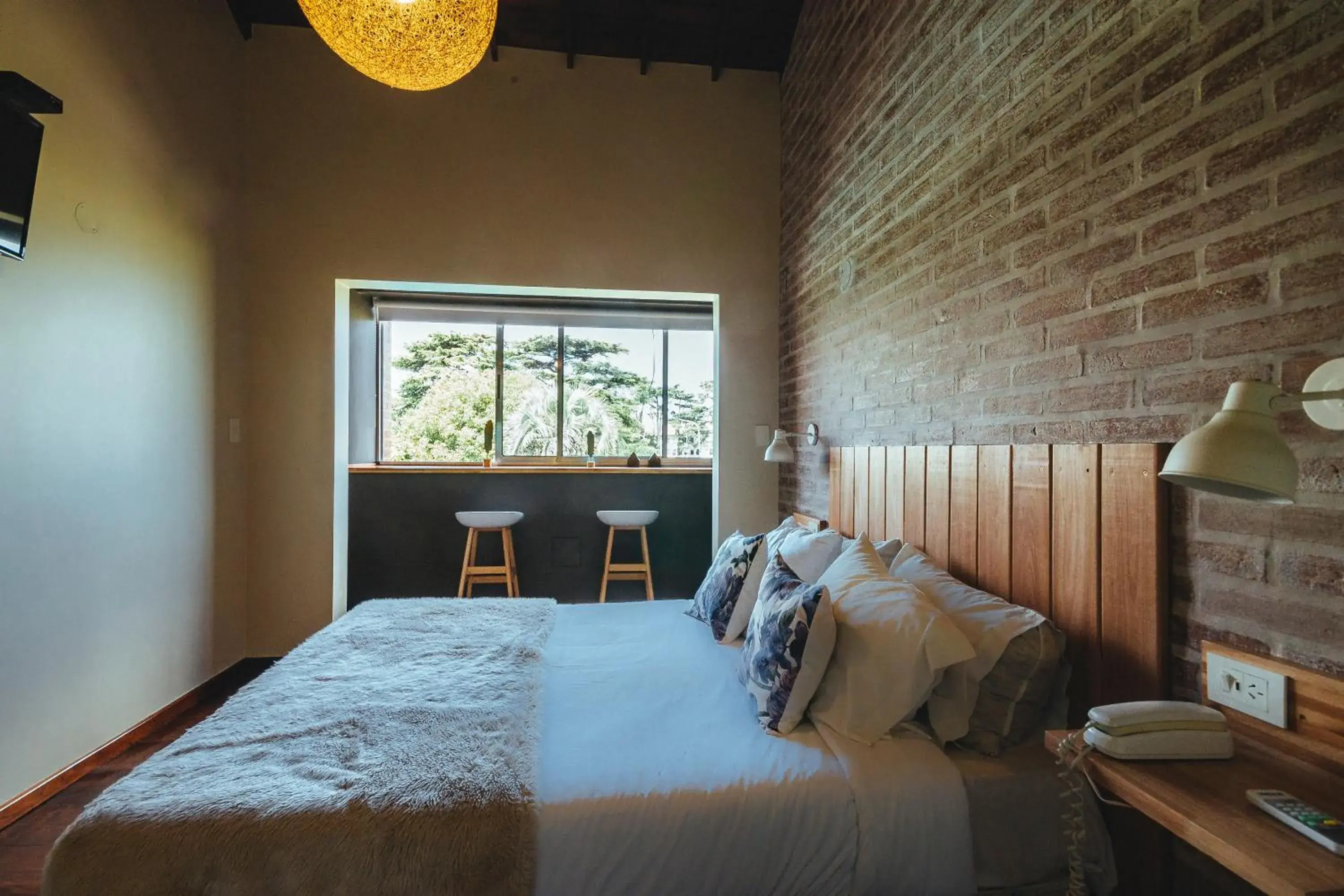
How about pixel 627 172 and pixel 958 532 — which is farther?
pixel 627 172

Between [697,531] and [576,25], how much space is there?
3455 millimetres

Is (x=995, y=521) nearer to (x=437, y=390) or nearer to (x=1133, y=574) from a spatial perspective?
(x=1133, y=574)

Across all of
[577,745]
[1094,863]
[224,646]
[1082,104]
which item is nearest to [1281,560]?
[1094,863]

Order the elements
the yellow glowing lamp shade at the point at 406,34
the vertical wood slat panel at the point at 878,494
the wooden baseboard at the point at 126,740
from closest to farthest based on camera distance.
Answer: the yellow glowing lamp shade at the point at 406,34 → the wooden baseboard at the point at 126,740 → the vertical wood slat panel at the point at 878,494

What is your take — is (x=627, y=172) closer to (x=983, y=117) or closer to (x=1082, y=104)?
(x=983, y=117)

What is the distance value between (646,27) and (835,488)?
2.89 meters

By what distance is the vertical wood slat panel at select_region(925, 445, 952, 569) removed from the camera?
199 centimetres

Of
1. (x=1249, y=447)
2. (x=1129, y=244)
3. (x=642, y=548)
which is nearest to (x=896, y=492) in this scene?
(x=1129, y=244)

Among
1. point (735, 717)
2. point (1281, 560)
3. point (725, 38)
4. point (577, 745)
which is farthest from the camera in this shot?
point (725, 38)

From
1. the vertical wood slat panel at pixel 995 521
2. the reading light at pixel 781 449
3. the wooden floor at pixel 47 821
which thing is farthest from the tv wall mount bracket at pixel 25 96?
the vertical wood slat panel at pixel 995 521

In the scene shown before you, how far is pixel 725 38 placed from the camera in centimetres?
373

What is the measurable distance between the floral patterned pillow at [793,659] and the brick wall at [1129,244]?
2.34 ft

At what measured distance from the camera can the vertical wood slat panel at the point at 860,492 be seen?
2.54m

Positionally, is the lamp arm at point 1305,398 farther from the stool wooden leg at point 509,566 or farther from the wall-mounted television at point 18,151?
the stool wooden leg at point 509,566
